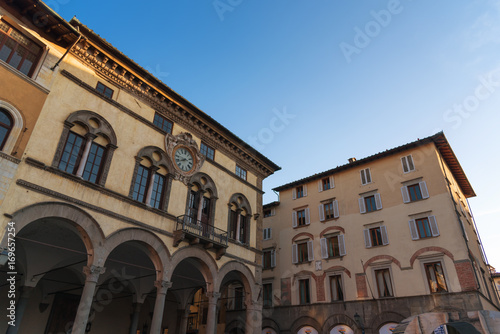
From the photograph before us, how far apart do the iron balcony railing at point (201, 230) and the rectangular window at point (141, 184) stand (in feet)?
7.06

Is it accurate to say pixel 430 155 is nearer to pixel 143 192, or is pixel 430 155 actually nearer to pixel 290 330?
pixel 290 330

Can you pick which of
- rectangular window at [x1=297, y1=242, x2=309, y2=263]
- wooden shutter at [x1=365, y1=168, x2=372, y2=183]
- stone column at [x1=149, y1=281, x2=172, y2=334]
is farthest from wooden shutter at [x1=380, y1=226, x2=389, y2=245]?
stone column at [x1=149, y1=281, x2=172, y2=334]

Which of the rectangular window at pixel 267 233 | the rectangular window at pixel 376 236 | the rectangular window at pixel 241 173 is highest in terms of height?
the rectangular window at pixel 241 173

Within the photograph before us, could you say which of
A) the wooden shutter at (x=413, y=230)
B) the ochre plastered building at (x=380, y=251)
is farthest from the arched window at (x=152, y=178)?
the wooden shutter at (x=413, y=230)

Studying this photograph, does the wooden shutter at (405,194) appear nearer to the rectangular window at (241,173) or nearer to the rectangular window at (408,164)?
the rectangular window at (408,164)

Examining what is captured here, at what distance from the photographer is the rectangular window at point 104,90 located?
49.2ft

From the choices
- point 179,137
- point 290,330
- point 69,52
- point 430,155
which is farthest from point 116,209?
point 430,155

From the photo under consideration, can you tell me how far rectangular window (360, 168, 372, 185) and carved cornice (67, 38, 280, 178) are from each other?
8.27 m

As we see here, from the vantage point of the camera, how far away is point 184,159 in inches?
701

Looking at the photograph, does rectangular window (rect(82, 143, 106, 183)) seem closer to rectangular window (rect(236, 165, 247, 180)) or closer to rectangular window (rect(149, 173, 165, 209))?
rectangular window (rect(149, 173, 165, 209))

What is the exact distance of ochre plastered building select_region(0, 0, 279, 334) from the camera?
469 inches

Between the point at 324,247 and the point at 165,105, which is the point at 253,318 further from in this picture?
the point at 165,105

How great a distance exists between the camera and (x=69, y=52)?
14.1m

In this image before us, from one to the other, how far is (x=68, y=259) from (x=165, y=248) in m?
4.69
